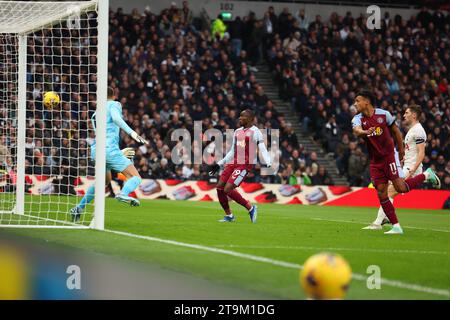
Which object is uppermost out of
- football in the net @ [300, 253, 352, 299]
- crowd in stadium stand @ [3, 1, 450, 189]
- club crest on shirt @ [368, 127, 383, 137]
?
crowd in stadium stand @ [3, 1, 450, 189]

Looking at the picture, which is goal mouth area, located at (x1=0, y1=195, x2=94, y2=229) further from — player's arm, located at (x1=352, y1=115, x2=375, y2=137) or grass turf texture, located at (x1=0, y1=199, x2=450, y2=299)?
player's arm, located at (x1=352, y1=115, x2=375, y2=137)

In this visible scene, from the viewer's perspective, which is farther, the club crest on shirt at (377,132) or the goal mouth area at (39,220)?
the club crest on shirt at (377,132)

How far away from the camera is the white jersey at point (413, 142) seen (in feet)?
51.4

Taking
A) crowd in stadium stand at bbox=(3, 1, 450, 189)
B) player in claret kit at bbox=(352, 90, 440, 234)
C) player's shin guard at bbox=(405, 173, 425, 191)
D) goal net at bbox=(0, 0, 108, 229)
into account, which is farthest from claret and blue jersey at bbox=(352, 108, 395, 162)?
crowd in stadium stand at bbox=(3, 1, 450, 189)

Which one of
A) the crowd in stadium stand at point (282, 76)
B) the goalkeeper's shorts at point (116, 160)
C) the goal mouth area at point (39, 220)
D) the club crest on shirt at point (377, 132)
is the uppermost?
the crowd in stadium stand at point (282, 76)

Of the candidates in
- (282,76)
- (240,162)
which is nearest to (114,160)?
(240,162)

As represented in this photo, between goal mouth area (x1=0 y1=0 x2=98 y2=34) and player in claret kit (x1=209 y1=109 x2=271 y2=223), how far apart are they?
3526mm

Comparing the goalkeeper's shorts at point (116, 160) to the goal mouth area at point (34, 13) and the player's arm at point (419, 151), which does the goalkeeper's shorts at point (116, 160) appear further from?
the player's arm at point (419, 151)

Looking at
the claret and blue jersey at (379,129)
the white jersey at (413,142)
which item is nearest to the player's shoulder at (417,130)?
the white jersey at (413,142)

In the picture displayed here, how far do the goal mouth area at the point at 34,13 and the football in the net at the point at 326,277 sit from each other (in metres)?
8.26

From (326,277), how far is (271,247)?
202 inches

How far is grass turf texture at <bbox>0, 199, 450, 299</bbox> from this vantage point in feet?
26.0

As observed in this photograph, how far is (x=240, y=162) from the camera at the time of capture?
51.5ft
